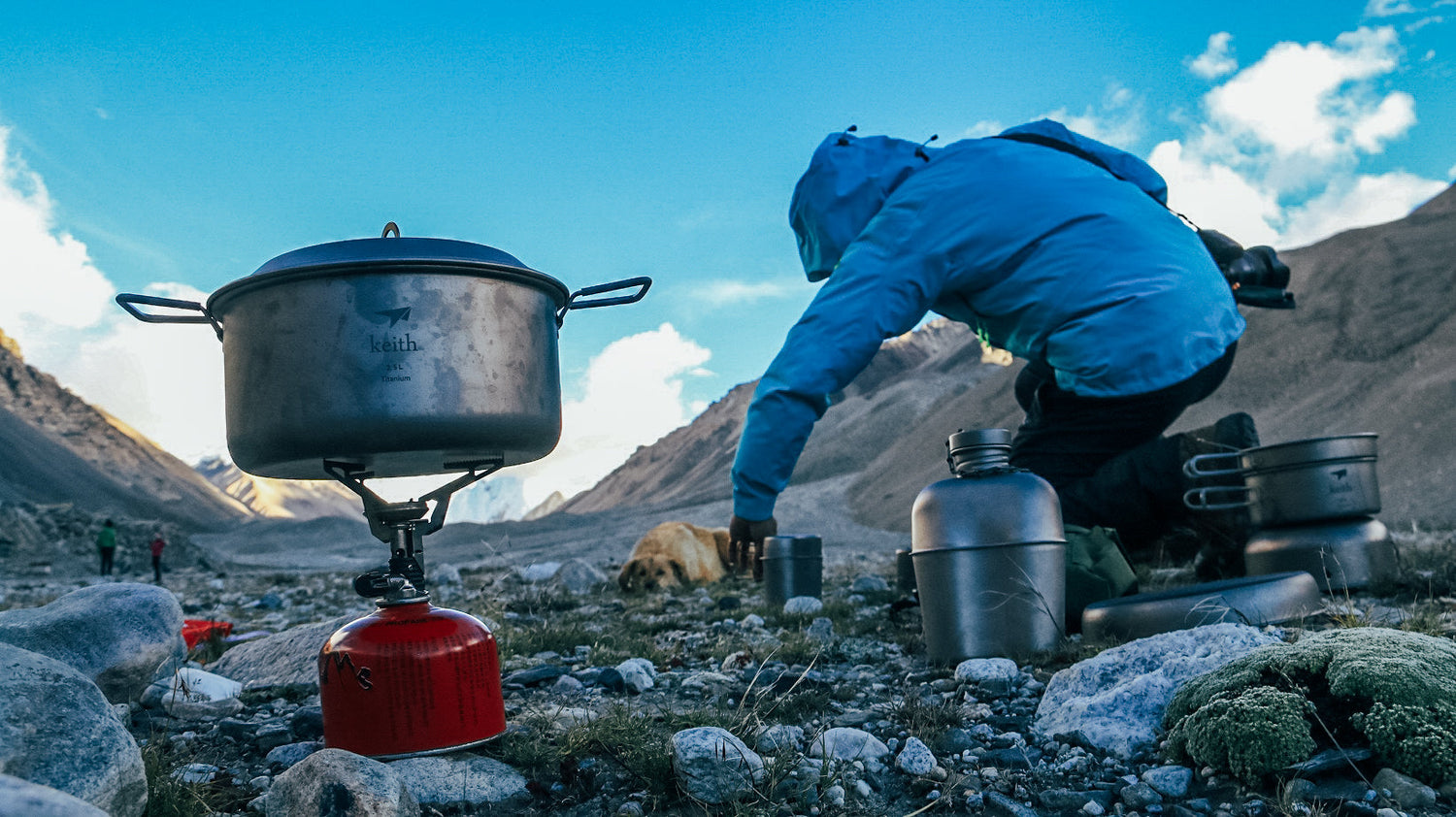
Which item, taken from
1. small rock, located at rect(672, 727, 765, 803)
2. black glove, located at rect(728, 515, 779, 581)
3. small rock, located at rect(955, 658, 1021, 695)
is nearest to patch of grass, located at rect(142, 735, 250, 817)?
small rock, located at rect(672, 727, 765, 803)

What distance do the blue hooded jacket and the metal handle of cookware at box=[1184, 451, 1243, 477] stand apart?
388 mm

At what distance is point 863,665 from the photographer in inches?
125

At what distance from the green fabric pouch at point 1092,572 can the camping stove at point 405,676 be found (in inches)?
82.8

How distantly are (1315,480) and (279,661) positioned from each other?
151 inches

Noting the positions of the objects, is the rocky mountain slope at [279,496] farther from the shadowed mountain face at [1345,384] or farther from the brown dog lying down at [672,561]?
the brown dog lying down at [672,561]

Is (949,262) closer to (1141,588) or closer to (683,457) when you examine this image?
(1141,588)

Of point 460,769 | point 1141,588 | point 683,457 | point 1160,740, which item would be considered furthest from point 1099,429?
point 683,457

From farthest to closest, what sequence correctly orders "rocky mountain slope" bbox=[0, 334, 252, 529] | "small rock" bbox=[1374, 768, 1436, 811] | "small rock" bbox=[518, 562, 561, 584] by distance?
"rocky mountain slope" bbox=[0, 334, 252, 529] < "small rock" bbox=[518, 562, 561, 584] < "small rock" bbox=[1374, 768, 1436, 811]

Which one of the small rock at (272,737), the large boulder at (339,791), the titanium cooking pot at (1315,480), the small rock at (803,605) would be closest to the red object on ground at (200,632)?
the small rock at (272,737)

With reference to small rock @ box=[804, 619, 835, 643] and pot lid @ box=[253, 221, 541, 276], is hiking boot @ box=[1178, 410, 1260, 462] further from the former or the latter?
pot lid @ box=[253, 221, 541, 276]

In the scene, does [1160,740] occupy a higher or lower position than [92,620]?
lower

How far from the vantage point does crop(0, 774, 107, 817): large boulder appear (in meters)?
0.92

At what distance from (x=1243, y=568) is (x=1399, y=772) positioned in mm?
2679

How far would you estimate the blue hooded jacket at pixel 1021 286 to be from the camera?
3637 mm
